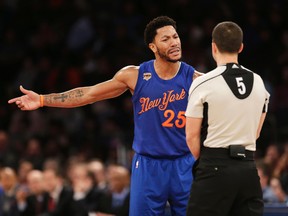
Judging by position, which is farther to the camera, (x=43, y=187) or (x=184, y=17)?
(x=184, y=17)

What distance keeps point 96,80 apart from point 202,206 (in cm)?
1002

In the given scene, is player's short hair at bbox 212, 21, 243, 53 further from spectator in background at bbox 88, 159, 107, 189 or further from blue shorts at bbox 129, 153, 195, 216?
spectator in background at bbox 88, 159, 107, 189

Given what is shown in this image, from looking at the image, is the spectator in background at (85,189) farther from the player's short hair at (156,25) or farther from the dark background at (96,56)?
the player's short hair at (156,25)

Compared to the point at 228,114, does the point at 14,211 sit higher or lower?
lower

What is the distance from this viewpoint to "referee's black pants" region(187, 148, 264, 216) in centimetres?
597

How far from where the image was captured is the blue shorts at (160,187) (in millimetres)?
7273

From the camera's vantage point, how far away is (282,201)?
11.2m

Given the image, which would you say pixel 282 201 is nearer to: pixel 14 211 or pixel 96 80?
pixel 14 211

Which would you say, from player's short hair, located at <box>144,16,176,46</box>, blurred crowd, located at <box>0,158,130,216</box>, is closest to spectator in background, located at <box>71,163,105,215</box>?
blurred crowd, located at <box>0,158,130,216</box>

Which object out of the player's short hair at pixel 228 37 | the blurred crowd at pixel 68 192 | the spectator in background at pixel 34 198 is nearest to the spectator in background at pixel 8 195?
the blurred crowd at pixel 68 192

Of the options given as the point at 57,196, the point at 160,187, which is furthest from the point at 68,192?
the point at 160,187

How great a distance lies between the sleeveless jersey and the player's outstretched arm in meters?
0.16

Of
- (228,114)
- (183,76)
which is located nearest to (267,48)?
(183,76)

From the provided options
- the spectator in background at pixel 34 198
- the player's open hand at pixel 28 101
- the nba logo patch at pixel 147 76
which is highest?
the nba logo patch at pixel 147 76
